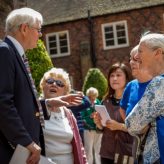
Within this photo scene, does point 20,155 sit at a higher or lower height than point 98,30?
lower

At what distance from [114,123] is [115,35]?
1960 centimetres

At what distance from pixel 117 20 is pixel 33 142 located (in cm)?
2100

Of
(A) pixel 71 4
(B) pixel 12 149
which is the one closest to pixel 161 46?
(B) pixel 12 149

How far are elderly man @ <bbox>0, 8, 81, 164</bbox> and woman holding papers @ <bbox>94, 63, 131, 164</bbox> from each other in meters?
1.25

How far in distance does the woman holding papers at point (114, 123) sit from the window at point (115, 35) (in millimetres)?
18494

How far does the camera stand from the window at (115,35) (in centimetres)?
2352

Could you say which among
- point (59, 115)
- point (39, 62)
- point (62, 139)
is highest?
point (39, 62)

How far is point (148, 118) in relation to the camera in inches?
118

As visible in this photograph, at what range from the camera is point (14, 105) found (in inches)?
122

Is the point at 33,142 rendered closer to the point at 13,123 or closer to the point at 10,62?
the point at 13,123

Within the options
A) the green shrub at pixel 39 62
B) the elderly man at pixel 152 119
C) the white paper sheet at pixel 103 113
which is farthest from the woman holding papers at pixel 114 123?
the green shrub at pixel 39 62

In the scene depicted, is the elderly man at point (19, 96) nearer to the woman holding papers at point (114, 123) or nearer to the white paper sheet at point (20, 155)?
the white paper sheet at point (20, 155)

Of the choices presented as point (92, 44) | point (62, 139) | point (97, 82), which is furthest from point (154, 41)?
point (92, 44)

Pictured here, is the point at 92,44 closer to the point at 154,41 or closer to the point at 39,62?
the point at 39,62
